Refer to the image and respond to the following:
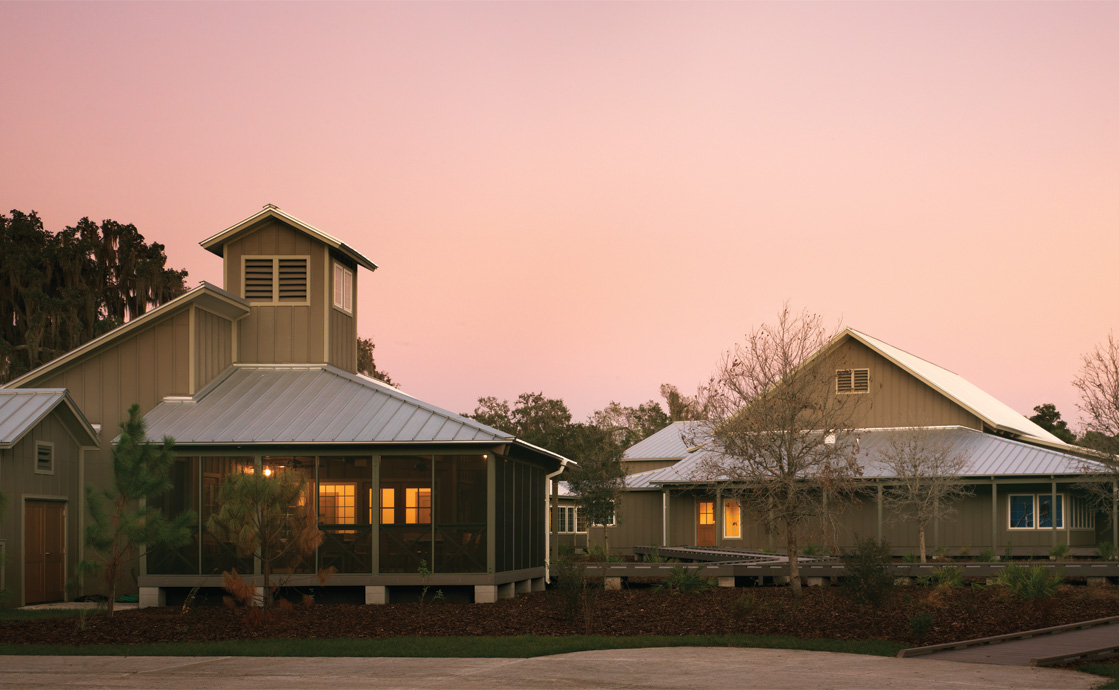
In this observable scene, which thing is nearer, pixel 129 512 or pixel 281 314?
pixel 129 512

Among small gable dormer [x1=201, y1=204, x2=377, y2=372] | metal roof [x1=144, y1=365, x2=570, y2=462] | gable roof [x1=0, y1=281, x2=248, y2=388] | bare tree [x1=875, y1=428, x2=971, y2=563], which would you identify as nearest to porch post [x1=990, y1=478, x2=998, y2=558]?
bare tree [x1=875, y1=428, x2=971, y2=563]

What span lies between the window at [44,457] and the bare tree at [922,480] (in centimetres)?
2223

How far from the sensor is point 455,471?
21969 millimetres

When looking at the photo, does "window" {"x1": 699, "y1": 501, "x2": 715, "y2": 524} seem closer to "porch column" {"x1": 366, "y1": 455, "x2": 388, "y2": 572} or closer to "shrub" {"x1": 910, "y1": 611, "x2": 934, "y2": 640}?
"porch column" {"x1": 366, "y1": 455, "x2": 388, "y2": 572}

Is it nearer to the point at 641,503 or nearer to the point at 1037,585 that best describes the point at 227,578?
the point at 1037,585

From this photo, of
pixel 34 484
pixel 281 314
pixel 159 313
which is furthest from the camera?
pixel 281 314

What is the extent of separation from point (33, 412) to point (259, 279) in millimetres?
5503

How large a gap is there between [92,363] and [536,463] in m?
9.54

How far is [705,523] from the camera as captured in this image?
39.4 metres

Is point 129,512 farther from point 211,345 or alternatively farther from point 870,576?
point 870,576

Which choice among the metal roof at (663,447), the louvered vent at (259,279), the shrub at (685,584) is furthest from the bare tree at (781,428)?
the metal roof at (663,447)

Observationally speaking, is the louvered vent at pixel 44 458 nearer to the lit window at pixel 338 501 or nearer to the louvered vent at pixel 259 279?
the louvered vent at pixel 259 279

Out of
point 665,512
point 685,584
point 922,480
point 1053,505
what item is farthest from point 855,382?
point 685,584

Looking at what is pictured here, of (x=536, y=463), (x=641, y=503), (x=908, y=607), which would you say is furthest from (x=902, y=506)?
(x=908, y=607)
